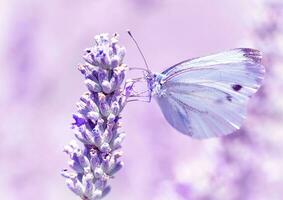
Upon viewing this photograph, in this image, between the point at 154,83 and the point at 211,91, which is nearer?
the point at 154,83

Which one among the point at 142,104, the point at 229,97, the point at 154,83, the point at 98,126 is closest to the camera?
the point at 98,126

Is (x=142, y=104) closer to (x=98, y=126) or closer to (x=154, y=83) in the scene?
(x=154, y=83)

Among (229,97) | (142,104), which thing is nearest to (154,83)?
(229,97)

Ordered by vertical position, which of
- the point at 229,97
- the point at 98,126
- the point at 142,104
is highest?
the point at 142,104

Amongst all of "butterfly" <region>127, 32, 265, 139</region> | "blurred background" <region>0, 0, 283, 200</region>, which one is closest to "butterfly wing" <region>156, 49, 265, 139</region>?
"butterfly" <region>127, 32, 265, 139</region>

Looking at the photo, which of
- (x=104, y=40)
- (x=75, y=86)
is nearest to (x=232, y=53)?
(x=104, y=40)

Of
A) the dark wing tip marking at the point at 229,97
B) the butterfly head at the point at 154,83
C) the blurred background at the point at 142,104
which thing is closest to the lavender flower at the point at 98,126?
the butterfly head at the point at 154,83

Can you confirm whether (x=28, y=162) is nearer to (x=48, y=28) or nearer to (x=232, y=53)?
(x=232, y=53)
